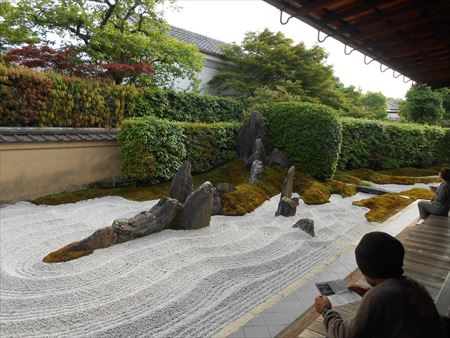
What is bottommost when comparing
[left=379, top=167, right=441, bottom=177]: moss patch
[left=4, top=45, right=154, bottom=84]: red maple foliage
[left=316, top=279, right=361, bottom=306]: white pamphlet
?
[left=379, top=167, right=441, bottom=177]: moss patch

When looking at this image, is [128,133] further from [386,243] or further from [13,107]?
[386,243]

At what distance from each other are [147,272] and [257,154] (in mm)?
7103

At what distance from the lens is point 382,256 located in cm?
166

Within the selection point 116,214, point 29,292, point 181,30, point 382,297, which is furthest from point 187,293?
point 181,30

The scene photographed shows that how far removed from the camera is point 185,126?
10.3m

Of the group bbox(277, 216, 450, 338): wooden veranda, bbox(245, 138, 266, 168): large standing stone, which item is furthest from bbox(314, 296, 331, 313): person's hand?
bbox(245, 138, 266, 168): large standing stone

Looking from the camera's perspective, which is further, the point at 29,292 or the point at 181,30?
the point at 181,30

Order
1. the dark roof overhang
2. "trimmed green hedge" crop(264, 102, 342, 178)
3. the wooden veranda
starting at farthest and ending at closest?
"trimmed green hedge" crop(264, 102, 342, 178) → the dark roof overhang → the wooden veranda

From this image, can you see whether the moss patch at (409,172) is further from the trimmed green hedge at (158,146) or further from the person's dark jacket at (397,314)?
the person's dark jacket at (397,314)

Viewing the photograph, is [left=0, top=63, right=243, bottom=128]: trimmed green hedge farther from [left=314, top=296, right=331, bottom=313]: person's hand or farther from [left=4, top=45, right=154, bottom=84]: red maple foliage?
[left=314, top=296, right=331, bottom=313]: person's hand

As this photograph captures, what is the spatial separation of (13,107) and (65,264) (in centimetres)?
519

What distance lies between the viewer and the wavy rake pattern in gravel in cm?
361

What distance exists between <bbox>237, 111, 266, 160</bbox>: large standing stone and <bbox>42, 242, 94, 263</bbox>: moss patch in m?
7.47

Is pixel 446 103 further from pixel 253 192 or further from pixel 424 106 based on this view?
pixel 253 192
